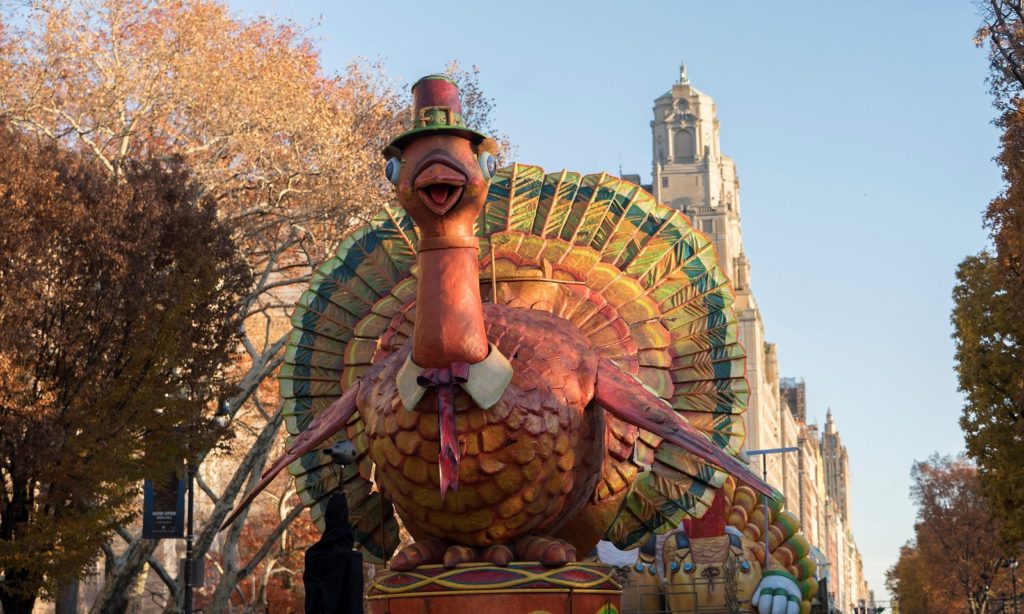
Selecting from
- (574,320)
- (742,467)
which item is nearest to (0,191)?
(574,320)

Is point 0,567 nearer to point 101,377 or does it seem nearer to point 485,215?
point 101,377

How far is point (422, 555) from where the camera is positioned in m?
10.4

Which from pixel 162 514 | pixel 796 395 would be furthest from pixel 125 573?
pixel 796 395

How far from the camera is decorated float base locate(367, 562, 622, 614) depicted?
9.94 meters

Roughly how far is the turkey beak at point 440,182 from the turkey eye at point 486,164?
269 millimetres

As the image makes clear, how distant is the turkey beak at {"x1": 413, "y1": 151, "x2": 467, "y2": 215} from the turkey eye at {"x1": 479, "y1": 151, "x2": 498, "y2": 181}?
269mm

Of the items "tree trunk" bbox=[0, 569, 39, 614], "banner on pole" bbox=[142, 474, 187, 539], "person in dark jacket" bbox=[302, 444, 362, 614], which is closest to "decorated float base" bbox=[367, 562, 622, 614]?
"person in dark jacket" bbox=[302, 444, 362, 614]

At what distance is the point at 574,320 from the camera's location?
1216cm

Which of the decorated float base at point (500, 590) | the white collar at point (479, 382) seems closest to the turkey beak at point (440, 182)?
the white collar at point (479, 382)

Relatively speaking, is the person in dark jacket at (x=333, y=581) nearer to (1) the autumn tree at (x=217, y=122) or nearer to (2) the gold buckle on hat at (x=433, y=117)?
(2) the gold buckle on hat at (x=433, y=117)

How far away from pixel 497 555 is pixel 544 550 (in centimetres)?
35

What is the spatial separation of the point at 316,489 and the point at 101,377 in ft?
21.2

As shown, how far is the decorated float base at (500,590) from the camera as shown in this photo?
9938 mm

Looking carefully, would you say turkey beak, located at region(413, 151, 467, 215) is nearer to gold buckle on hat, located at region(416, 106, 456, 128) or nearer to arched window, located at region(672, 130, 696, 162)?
gold buckle on hat, located at region(416, 106, 456, 128)
